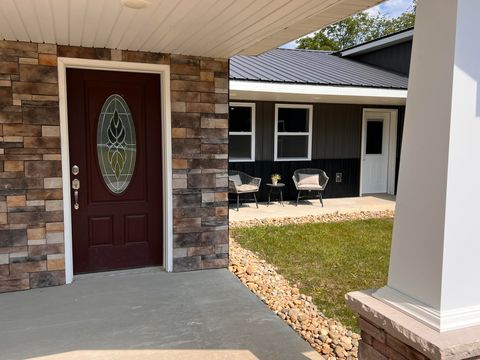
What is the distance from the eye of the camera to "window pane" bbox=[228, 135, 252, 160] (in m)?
8.62

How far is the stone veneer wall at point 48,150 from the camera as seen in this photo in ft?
11.8

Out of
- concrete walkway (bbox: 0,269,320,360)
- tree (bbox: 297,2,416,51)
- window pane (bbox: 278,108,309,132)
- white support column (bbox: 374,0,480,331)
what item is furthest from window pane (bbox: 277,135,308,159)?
tree (bbox: 297,2,416,51)

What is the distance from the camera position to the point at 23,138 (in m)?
3.62

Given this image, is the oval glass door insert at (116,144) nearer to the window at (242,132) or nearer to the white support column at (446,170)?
the white support column at (446,170)

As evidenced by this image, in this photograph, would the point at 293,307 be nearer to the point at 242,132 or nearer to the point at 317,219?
the point at 317,219

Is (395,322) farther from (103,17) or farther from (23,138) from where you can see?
(23,138)

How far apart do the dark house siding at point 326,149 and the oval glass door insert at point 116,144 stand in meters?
4.49

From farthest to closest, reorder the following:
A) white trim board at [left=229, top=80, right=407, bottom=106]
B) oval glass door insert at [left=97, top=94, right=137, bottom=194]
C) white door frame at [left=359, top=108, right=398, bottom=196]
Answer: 1. white door frame at [left=359, top=108, right=398, bottom=196]
2. white trim board at [left=229, top=80, right=407, bottom=106]
3. oval glass door insert at [left=97, top=94, right=137, bottom=194]

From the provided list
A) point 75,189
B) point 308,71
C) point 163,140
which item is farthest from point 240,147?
point 75,189

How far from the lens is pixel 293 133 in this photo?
909cm

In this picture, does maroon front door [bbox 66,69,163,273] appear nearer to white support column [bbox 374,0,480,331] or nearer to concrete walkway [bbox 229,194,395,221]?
white support column [bbox 374,0,480,331]

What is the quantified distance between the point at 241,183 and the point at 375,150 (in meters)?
3.81

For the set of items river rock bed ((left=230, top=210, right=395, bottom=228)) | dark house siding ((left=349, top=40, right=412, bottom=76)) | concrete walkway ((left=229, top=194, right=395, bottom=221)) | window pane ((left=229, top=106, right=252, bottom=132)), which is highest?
dark house siding ((left=349, top=40, right=412, bottom=76))

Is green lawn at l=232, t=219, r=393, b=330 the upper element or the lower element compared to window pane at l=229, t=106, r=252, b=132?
lower
